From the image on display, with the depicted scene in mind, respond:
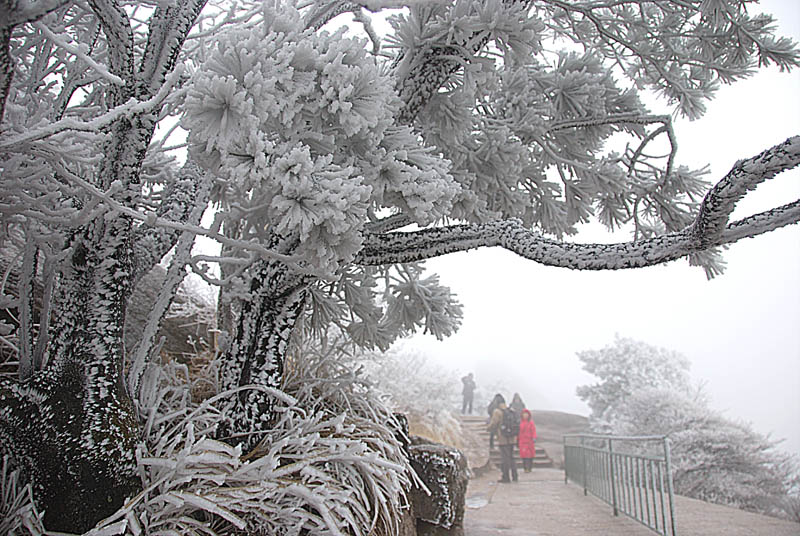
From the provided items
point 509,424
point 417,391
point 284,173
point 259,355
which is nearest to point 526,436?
point 509,424

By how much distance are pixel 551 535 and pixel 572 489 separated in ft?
9.00

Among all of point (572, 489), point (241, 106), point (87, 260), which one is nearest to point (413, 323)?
point (87, 260)

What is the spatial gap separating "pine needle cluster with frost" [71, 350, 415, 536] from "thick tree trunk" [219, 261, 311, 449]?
70 millimetres

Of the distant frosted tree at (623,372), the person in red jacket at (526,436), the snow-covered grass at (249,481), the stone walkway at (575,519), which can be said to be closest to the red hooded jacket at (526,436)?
the person in red jacket at (526,436)

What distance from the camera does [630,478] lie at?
154 inches

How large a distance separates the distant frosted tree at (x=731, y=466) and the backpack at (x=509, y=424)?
217 cm

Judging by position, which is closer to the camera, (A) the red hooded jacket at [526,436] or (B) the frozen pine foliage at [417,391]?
(B) the frozen pine foliage at [417,391]

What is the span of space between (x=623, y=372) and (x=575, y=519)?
29.2 feet

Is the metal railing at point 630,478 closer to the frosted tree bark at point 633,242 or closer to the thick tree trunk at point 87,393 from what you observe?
the frosted tree bark at point 633,242

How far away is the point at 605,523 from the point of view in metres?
Result: 3.91

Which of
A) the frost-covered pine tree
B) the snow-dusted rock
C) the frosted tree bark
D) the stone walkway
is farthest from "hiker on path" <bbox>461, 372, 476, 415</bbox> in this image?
the frosted tree bark

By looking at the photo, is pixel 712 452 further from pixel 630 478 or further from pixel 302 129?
pixel 302 129

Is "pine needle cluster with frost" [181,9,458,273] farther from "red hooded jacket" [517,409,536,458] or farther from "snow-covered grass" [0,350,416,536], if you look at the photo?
"red hooded jacket" [517,409,536,458]

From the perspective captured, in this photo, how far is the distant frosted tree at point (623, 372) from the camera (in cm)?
1174
